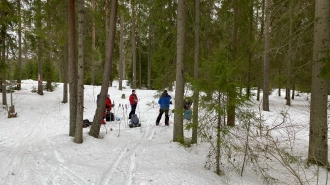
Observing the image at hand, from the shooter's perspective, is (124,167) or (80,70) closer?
(124,167)

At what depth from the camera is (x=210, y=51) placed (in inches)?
298

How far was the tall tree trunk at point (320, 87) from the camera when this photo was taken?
542cm

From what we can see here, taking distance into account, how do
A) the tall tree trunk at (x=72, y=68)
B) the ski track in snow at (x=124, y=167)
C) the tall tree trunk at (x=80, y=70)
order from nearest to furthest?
1. the ski track in snow at (x=124, y=167)
2. the tall tree trunk at (x=80, y=70)
3. the tall tree trunk at (x=72, y=68)

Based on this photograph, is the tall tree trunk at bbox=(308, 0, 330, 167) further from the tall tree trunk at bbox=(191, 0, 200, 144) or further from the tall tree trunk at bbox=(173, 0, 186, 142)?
the tall tree trunk at bbox=(173, 0, 186, 142)

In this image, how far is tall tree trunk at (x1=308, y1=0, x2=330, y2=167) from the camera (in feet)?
17.8

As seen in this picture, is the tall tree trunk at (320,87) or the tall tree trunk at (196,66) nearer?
the tall tree trunk at (196,66)

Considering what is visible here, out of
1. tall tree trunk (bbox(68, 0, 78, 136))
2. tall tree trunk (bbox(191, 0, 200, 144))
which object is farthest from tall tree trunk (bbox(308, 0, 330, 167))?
tall tree trunk (bbox(68, 0, 78, 136))

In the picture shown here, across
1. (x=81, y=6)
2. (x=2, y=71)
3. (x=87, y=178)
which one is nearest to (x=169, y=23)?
(x=81, y=6)

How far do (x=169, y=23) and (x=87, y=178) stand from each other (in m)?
5.85

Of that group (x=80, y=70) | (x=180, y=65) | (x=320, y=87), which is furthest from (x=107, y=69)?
(x=320, y=87)

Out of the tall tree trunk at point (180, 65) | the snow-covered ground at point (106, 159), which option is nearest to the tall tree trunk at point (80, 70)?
the snow-covered ground at point (106, 159)

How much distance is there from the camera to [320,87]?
5543mm

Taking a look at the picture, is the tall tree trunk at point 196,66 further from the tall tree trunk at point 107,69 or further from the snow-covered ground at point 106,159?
the tall tree trunk at point 107,69

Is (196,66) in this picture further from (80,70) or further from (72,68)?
(72,68)
